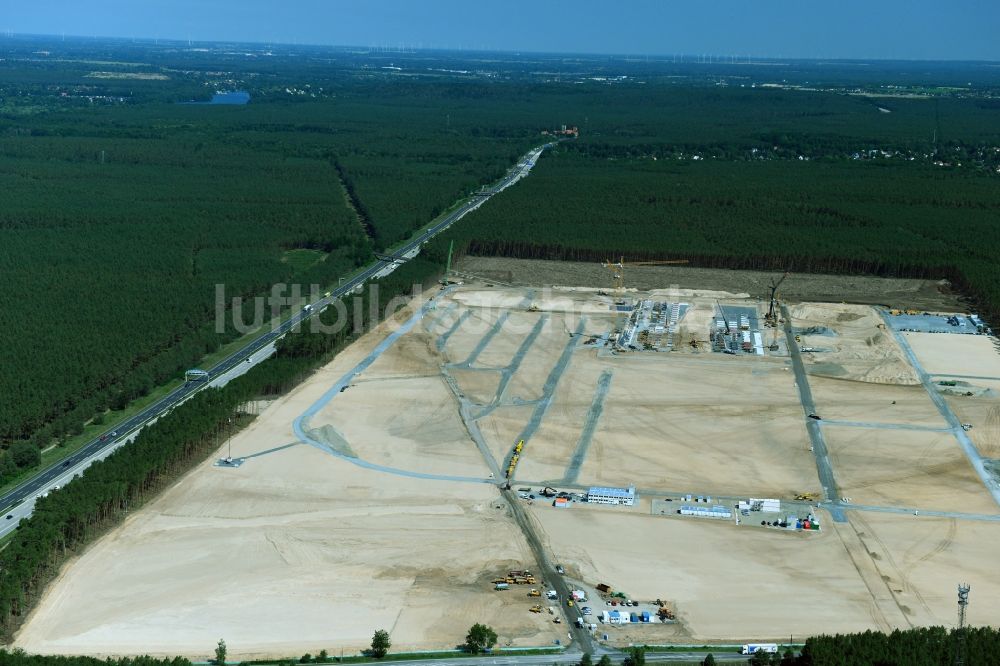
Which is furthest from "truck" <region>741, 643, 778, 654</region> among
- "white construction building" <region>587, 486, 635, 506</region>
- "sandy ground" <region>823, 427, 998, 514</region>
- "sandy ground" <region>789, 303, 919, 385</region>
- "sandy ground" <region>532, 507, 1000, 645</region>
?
"sandy ground" <region>789, 303, 919, 385</region>

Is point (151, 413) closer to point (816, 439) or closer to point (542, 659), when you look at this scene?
point (542, 659)

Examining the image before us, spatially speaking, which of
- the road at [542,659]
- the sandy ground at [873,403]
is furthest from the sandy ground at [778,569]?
the sandy ground at [873,403]

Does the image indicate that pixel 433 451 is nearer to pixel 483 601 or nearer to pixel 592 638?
pixel 483 601

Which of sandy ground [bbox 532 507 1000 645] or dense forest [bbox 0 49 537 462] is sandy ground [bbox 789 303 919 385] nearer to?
sandy ground [bbox 532 507 1000 645]

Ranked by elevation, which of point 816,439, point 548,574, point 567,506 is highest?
point 816,439

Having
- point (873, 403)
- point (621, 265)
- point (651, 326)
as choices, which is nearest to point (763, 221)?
point (621, 265)

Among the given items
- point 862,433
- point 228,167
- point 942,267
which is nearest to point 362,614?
point 862,433

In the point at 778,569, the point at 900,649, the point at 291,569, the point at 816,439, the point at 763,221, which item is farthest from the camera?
the point at 763,221
